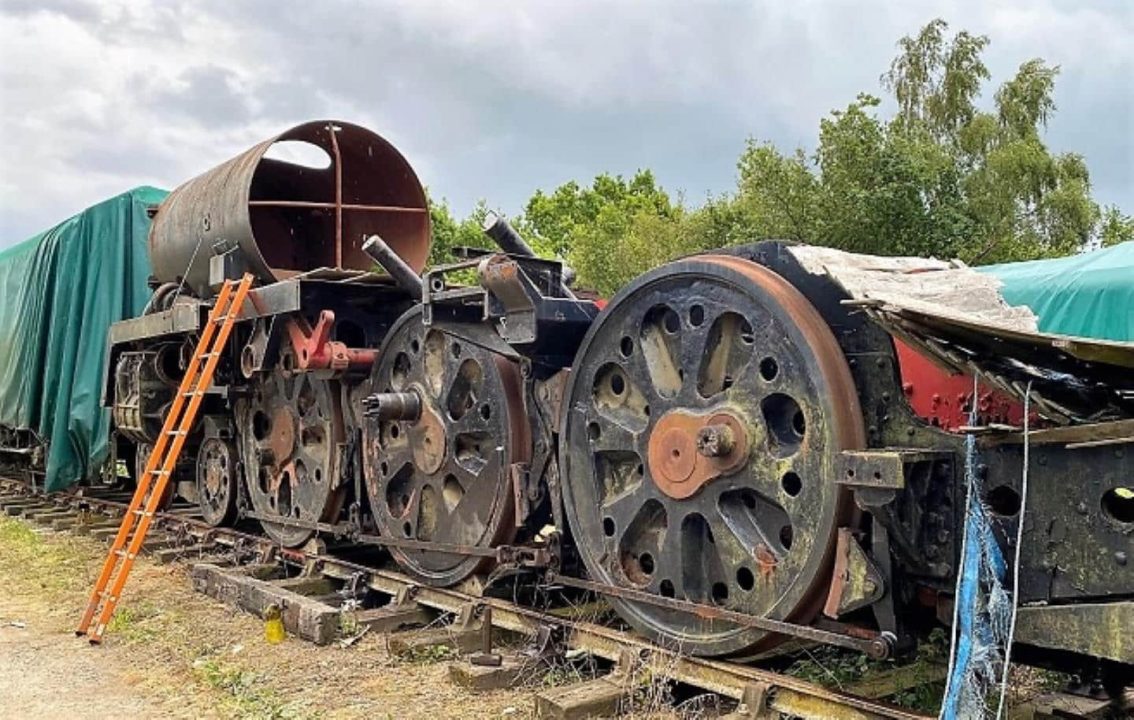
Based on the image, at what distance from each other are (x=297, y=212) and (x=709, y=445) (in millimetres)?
5799

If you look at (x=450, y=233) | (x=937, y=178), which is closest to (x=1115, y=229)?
(x=937, y=178)

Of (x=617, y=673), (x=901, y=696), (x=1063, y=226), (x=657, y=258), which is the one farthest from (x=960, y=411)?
(x=1063, y=226)

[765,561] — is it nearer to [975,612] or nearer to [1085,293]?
[975,612]

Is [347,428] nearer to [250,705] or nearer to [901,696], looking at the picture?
[250,705]

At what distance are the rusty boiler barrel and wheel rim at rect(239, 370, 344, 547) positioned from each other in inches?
34.3

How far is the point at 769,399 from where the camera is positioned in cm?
418

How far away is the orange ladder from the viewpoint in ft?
20.9

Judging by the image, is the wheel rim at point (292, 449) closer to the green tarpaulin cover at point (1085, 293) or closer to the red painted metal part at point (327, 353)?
the red painted metal part at point (327, 353)

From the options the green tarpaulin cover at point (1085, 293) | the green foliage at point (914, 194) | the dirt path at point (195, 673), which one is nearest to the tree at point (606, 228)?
the green foliage at point (914, 194)

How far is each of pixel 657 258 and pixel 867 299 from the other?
2542cm

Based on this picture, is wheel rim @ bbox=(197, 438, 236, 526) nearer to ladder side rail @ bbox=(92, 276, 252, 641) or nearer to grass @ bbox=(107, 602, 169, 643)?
ladder side rail @ bbox=(92, 276, 252, 641)

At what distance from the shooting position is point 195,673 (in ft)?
17.8

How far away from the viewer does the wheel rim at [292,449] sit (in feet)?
23.8

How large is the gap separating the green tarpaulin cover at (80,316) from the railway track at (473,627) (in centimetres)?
163
